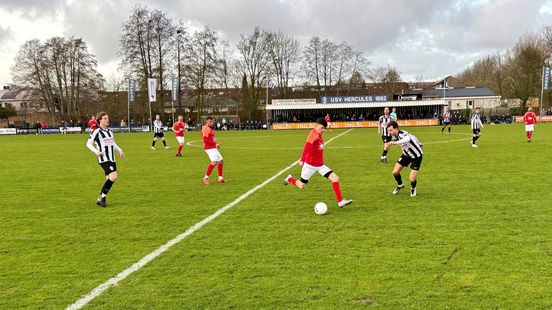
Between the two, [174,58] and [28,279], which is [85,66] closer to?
[174,58]

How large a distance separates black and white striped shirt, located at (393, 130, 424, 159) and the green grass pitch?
3.24ft

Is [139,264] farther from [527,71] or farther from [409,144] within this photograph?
[527,71]

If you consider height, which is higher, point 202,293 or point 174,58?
point 174,58

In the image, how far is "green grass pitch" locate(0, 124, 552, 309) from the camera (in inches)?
166

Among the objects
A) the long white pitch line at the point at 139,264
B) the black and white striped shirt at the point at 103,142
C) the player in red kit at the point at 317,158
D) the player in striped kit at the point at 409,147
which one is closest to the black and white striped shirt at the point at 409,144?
the player in striped kit at the point at 409,147

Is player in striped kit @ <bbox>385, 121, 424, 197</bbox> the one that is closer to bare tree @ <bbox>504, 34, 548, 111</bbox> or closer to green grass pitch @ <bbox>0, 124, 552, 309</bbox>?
green grass pitch @ <bbox>0, 124, 552, 309</bbox>

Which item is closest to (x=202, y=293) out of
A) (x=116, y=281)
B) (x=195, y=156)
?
(x=116, y=281)

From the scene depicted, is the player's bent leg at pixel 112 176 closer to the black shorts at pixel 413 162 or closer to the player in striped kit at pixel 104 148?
the player in striped kit at pixel 104 148

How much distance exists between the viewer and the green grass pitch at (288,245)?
422 centimetres

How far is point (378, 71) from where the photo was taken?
80938 mm

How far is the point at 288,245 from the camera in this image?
582cm

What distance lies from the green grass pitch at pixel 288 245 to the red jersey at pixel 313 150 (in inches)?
38.7

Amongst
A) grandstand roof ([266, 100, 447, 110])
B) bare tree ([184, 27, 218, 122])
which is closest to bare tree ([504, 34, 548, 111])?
grandstand roof ([266, 100, 447, 110])

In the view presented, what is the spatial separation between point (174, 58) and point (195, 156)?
4189 cm
